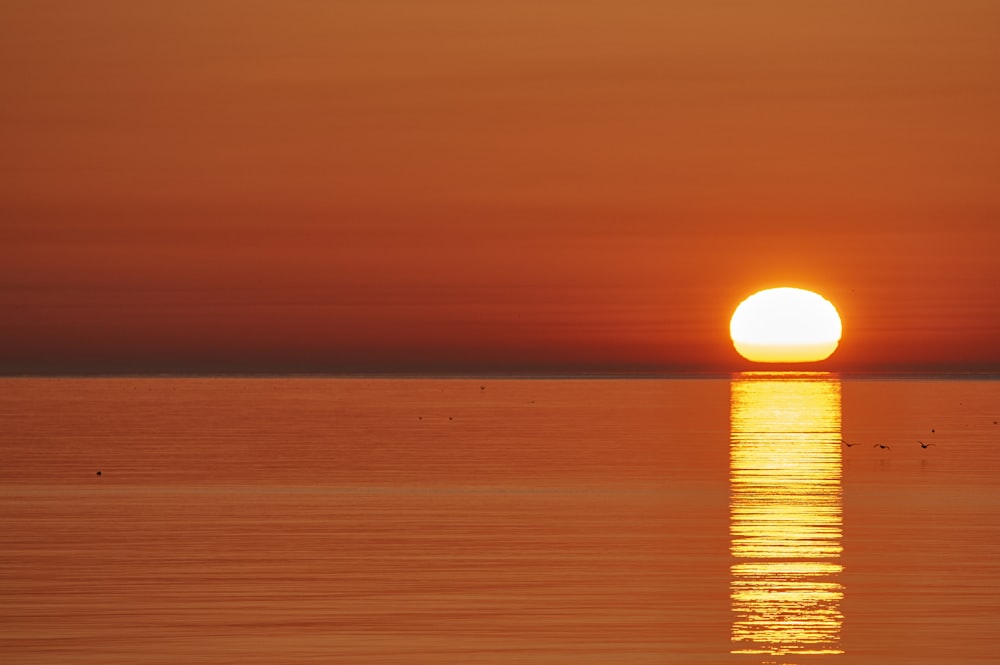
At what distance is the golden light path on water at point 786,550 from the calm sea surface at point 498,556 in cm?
11

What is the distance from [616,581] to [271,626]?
7870 millimetres

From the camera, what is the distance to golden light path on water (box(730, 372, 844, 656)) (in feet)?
81.0

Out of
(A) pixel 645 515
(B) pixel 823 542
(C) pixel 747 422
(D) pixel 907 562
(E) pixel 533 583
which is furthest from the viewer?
(C) pixel 747 422

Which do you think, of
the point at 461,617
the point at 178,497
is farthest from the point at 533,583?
the point at 178,497

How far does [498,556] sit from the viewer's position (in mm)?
34062

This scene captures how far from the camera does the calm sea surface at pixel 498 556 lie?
948 inches

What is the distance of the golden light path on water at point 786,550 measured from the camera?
24.7 meters

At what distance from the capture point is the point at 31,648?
23.5 meters

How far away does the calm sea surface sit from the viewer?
24.1 meters

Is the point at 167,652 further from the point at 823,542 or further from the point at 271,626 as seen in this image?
the point at 823,542

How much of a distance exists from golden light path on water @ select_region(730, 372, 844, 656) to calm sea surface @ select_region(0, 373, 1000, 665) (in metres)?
0.11

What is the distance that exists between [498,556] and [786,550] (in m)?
6.72

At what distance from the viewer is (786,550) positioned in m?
35.1

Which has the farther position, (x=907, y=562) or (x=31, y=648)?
(x=907, y=562)
